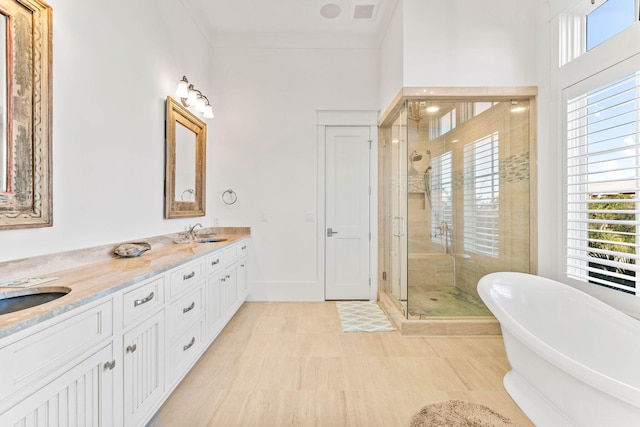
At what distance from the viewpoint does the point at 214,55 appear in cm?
391

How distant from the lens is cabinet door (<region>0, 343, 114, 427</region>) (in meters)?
0.94

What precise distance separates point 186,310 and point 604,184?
306 centimetres

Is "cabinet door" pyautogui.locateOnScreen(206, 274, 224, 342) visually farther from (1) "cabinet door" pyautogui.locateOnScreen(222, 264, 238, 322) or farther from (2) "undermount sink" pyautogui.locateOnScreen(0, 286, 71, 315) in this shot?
(2) "undermount sink" pyautogui.locateOnScreen(0, 286, 71, 315)

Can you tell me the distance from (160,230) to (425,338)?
259 cm

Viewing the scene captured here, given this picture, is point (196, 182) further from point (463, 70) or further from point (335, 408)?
point (463, 70)

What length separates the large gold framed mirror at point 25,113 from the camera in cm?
135

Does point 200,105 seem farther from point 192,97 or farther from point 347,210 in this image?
point 347,210

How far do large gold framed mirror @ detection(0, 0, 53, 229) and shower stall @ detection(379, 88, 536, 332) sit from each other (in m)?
2.63

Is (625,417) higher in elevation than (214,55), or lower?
lower

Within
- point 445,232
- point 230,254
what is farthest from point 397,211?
point 230,254

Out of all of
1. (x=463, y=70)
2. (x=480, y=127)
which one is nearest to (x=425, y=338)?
(x=480, y=127)

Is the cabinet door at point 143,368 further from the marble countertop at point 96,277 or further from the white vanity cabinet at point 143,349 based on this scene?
the marble countertop at point 96,277

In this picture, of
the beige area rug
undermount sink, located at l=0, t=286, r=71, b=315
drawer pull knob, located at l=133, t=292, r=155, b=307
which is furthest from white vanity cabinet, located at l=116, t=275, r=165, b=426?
the beige area rug

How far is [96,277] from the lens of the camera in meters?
1.47
